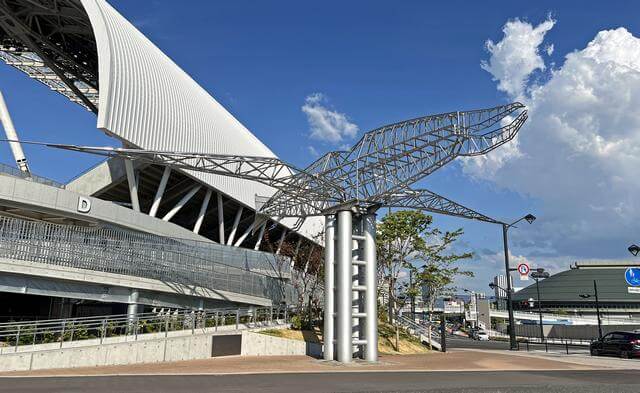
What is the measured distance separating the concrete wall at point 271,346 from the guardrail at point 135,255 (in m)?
6.73

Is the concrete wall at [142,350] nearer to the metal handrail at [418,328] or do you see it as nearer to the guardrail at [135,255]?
the guardrail at [135,255]

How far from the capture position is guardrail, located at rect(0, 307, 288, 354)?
1809cm

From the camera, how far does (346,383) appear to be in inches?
535

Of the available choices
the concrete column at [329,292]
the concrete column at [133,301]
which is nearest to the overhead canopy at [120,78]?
the concrete column at [133,301]

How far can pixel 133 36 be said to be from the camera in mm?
35656

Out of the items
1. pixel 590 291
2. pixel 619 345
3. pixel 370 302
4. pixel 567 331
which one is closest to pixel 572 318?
pixel 590 291

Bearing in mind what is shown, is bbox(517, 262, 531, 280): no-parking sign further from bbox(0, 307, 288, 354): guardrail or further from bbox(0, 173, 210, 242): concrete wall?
bbox(0, 173, 210, 242): concrete wall

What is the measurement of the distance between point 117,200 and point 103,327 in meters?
21.9

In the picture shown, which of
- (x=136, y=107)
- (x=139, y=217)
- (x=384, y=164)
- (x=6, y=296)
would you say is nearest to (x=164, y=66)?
(x=136, y=107)

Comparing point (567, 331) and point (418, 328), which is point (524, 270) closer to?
point (418, 328)

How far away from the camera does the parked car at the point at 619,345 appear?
25.0m

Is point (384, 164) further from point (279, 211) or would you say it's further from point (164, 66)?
point (164, 66)

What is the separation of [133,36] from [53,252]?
20.1m

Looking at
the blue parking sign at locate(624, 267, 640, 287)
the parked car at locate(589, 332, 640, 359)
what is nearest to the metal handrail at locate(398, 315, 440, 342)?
the parked car at locate(589, 332, 640, 359)
